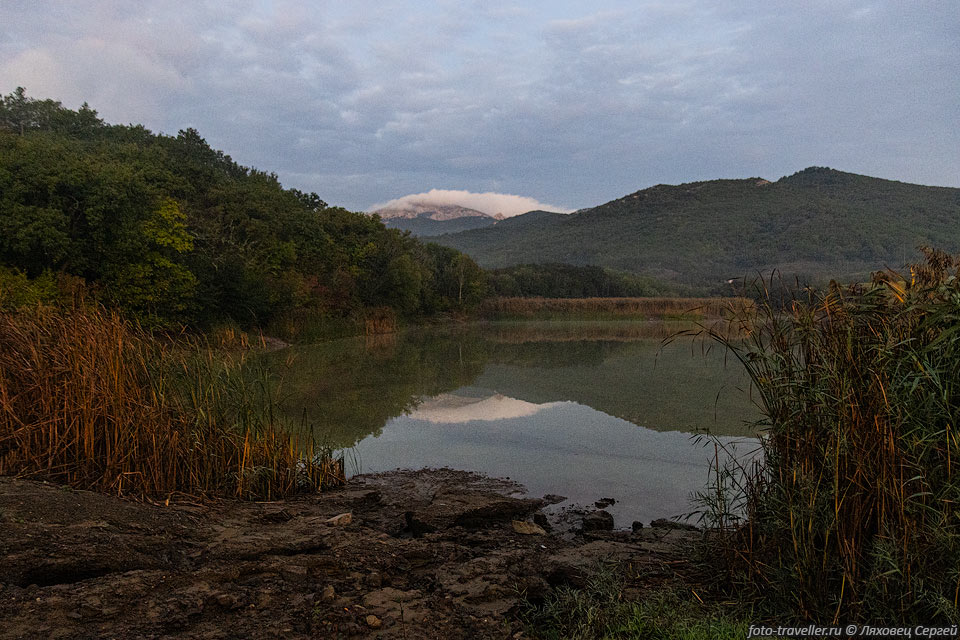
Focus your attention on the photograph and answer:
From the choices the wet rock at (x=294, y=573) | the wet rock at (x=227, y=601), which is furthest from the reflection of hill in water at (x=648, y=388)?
the wet rock at (x=227, y=601)

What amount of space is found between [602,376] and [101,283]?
53.0ft

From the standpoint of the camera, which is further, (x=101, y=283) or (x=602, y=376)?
(x=101, y=283)

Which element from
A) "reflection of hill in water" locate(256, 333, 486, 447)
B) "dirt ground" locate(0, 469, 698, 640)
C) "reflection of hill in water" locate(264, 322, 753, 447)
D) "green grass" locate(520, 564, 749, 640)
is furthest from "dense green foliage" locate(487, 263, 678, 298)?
"green grass" locate(520, 564, 749, 640)

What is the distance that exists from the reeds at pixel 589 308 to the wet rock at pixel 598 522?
4033cm

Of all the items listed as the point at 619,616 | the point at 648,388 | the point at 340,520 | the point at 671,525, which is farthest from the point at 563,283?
the point at 619,616

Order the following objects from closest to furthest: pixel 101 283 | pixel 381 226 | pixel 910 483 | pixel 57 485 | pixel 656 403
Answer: pixel 910 483 < pixel 57 485 < pixel 656 403 < pixel 101 283 < pixel 381 226

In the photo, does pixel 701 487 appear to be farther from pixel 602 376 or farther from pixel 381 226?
pixel 381 226

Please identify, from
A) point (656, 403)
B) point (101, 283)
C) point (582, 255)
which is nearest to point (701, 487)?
point (656, 403)

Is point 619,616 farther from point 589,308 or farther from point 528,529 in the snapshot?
point 589,308

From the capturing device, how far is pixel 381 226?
4653 cm

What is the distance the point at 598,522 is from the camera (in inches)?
198

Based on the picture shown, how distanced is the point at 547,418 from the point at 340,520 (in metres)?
6.11

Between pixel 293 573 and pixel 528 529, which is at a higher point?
pixel 293 573

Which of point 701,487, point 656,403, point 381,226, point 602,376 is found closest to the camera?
point 701,487
